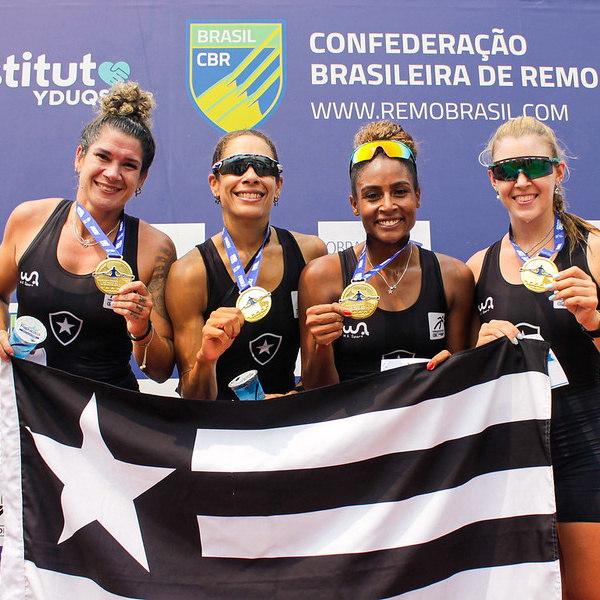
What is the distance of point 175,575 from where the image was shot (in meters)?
1.93

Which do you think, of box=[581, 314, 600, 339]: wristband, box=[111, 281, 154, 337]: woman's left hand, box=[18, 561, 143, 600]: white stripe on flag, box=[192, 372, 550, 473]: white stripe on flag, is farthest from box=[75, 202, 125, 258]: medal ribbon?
box=[581, 314, 600, 339]: wristband

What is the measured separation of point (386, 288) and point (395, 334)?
25cm

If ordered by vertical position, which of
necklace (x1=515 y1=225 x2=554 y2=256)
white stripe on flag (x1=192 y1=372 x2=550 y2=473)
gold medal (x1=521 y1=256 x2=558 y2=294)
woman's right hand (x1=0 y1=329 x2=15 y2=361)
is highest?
necklace (x1=515 y1=225 x2=554 y2=256)

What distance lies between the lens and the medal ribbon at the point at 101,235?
252 cm

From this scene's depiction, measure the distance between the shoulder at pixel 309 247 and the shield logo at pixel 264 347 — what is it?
46cm

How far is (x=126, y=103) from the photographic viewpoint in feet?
9.11

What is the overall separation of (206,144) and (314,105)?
862 millimetres

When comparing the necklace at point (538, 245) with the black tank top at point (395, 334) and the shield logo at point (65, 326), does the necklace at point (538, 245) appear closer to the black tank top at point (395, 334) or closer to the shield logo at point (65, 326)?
Answer: the black tank top at point (395, 334)

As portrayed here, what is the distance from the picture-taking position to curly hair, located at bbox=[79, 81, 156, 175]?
269cm

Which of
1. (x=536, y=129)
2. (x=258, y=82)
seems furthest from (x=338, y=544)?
(x=258, y=82)

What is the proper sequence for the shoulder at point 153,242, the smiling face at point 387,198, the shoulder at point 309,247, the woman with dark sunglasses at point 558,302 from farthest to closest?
1. the shoulder at point 309,247
2. the shoulder at point 153,242
3. the smiling face at point 387,198
4. the woman with dark sunglasses at point 558,302

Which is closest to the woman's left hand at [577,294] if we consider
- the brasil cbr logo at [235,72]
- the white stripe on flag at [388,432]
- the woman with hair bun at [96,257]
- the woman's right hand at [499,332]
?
the woman's right hand at [499,332]

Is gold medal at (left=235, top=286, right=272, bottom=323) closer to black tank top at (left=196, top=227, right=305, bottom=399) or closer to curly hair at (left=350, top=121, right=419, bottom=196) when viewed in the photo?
black tank top at (left=196, top=227, right=305, bottom=399)

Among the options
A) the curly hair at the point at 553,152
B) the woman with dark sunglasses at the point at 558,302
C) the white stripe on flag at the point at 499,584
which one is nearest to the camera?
the white stripe on flag at the point at 499,584
